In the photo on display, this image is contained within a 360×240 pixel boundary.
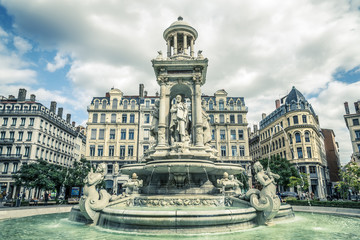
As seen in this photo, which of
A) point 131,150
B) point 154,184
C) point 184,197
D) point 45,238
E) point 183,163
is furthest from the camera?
point 131,150

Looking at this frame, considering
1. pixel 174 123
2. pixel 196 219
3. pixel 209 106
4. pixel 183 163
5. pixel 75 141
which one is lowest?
pixel 196 219

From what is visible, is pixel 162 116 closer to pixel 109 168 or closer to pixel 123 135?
pixel 109 168

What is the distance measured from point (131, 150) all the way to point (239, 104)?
1211 inches

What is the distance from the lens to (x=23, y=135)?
54469mm

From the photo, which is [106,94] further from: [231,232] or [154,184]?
[231,232]

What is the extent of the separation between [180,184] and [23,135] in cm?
5467

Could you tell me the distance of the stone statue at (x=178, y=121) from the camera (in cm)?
1470

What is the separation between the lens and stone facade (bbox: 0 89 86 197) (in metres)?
51.9

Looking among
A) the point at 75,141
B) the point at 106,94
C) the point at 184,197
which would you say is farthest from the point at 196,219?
the point at 75,141

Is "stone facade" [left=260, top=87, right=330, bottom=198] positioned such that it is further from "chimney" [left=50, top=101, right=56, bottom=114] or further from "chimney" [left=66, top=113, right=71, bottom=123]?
"chimney" [left=66, top=113, right=71, bottom=123]

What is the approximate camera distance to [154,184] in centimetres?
1372

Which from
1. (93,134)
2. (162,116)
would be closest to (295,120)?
(93,134)

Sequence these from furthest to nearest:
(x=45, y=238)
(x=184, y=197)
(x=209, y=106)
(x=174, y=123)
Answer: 1. (x=209, y=106)
2. (x=174, y=123)
3. (x=184, y=197)
4. (x=45, y=238)

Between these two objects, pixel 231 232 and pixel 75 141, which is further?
pixel 75 141
